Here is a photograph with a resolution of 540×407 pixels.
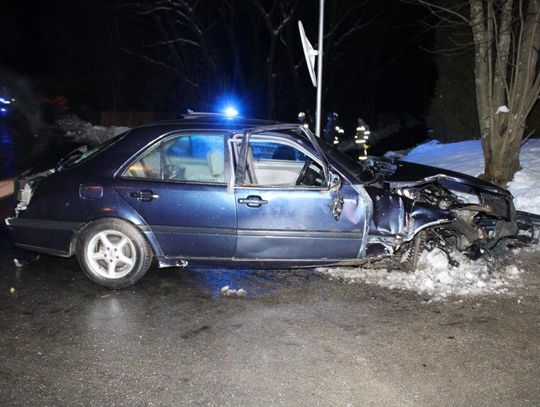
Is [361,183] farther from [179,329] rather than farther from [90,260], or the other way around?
[90,260]

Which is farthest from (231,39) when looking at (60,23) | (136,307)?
(136,307)

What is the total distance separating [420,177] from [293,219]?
5.12 ft

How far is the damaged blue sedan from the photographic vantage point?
4793 mm

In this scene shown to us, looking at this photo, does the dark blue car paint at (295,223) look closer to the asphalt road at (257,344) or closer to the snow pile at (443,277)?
the asphalt road at (257,344)

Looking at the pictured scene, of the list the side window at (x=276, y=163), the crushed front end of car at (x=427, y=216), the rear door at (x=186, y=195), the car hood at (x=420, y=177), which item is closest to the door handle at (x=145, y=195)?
the rear door at (x=186, y=195)

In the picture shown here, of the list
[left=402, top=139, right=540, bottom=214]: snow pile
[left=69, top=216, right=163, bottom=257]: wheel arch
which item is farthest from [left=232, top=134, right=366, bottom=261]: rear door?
[left=402, top=139, right=540, bottom=214]: snow pile

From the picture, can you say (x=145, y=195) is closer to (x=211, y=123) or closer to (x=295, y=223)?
(x=211, y=123)

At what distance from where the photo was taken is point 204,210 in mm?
4773

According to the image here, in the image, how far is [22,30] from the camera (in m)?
37.1

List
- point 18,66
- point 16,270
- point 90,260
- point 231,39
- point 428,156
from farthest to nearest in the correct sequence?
point 18,66 → point 231,39 → point 428,156 → point 16,270 → point 90,260

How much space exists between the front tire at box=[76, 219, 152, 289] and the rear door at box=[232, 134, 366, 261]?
0.92 meters

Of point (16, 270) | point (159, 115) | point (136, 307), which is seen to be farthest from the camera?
point (159, 115)

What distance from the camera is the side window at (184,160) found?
4898mm

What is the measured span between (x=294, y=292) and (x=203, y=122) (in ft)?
6.13
